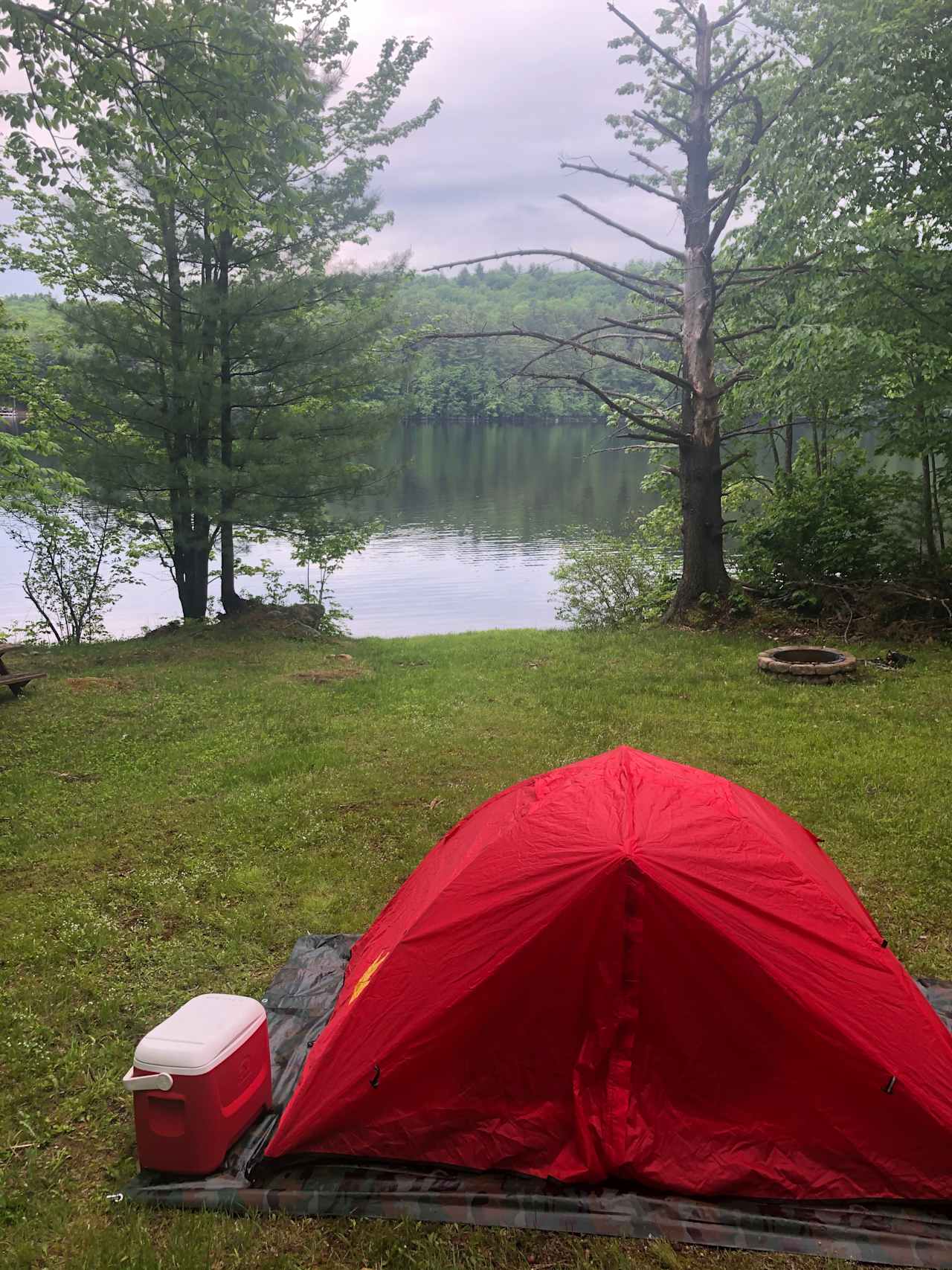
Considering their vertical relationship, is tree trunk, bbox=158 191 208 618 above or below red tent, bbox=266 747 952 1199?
above

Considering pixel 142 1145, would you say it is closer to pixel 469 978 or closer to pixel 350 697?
pixel 469 978

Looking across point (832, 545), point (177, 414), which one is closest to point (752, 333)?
point (832, 545)

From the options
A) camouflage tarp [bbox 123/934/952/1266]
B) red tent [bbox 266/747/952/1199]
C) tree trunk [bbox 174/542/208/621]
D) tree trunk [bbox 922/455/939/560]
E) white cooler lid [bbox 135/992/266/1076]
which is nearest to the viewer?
camouflage tarp [bbox 123/934/952/1266]

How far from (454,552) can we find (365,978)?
83.3ft

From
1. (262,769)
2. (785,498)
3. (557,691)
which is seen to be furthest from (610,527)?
(262,769)

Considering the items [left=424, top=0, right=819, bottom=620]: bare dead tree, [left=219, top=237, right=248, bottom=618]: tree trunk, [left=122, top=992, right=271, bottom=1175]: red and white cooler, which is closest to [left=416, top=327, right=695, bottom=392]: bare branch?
[left=424, top=0, right=819, bottom=620]: bare dead tree

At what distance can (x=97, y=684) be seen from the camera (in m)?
11.4

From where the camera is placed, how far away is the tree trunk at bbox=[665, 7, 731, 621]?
1309 cm

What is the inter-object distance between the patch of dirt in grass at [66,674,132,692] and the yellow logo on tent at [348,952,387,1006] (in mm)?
8398

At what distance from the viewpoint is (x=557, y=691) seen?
10875 millimetres

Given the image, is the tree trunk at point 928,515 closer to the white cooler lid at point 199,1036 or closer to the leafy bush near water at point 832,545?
the leafy bush near water at point 832,545

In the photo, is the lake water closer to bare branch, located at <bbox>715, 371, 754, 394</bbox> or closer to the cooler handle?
bare branch, located at <bbox>715, 371, 754, 394</bbox>

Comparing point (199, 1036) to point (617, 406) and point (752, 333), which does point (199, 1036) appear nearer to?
point (617, 406)

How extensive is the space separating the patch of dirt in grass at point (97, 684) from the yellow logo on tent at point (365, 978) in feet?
27.6
